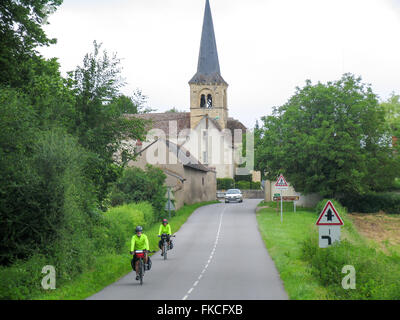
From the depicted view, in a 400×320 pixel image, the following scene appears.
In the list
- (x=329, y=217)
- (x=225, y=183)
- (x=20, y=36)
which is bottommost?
(x=329, y=217)

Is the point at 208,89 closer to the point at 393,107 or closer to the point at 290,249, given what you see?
the point at 393,107

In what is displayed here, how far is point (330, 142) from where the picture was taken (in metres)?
41.9

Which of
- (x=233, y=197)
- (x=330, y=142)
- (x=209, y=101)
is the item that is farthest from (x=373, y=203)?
(x=209, y=101)

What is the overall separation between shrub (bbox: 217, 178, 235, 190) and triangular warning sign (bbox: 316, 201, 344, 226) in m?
67.1

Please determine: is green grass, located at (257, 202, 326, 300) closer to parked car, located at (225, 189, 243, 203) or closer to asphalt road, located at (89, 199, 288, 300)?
asphalt road, located at (89, 199, 288, 300)

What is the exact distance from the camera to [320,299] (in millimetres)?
12070

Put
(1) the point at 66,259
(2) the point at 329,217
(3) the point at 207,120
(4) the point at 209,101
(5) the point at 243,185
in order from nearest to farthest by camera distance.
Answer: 1. (2) the point at 329,217
2. (1) the point at 66,259
3. (3) the point at 207,120
4. (5) the point at 243,185
5. (4) the point at 209,101

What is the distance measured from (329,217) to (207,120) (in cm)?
6918

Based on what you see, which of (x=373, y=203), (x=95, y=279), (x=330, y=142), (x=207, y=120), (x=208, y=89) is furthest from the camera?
(x=208, y=89)

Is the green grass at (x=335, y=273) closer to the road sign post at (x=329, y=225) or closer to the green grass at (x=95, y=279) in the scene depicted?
the road sign post at (x=329, y=225)

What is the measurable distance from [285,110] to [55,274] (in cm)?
3542

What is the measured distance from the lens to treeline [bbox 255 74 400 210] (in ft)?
136

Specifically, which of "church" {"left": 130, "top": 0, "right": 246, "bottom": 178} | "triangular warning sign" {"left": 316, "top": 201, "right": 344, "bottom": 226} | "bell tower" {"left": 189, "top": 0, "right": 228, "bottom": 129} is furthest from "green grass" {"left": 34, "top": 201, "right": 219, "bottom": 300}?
"bell tower" {"left": 189, "top": 0, "right": 228, "bottom": 129}

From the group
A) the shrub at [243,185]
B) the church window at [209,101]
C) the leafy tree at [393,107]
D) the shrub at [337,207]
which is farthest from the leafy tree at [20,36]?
the leafy tree at [393,107]
